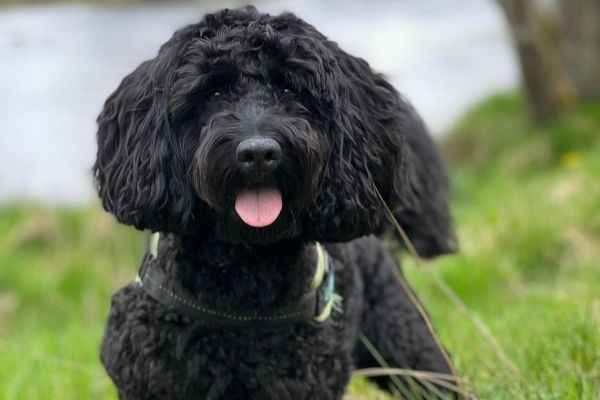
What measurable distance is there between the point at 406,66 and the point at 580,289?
35.9 ft

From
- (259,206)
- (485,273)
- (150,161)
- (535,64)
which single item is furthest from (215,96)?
(535,64)

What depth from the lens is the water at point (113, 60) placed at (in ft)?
37.1

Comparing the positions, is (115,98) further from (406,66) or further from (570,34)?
(406,66)

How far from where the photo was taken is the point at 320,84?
2.98m

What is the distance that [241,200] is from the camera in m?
2.79

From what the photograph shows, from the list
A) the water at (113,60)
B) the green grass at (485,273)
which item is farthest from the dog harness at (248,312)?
the water at (113,60)

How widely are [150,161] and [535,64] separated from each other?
7629 millimetres

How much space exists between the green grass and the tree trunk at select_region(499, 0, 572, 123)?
22 centimetres

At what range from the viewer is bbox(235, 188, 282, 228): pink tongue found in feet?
9.09

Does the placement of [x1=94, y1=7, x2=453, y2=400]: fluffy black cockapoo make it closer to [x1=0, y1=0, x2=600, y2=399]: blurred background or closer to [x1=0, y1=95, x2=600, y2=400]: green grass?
[x1=0, y1=0, x2=600, y2=399]: blurred background

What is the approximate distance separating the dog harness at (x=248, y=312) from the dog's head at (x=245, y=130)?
0.64 feet

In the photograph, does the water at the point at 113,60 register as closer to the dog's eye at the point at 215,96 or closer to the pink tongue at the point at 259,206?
the dog's eye at the point at 215,96

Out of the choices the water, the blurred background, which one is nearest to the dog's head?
the blurred background

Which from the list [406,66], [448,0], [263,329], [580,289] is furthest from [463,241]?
[448,0]
